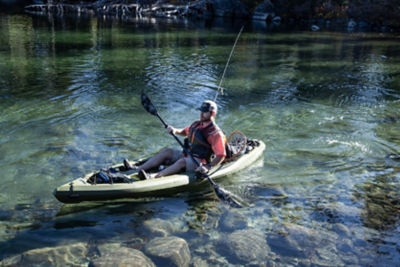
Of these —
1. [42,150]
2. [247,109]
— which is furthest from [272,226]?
[247,109]

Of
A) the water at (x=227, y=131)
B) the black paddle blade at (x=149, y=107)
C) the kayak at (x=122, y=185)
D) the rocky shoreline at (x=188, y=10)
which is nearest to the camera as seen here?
the water at (x=227, y=131)

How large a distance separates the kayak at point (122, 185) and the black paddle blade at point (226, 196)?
1.31 ft

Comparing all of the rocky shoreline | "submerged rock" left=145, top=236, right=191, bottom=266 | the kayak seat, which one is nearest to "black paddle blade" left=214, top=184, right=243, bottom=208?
the kayak seat

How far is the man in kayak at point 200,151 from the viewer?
23.5ft

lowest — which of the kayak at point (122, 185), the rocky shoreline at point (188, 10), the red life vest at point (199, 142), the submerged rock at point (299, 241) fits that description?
the submerged rock at point (299, 241)

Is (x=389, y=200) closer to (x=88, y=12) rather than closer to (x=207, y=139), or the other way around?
(x=207, y=139)

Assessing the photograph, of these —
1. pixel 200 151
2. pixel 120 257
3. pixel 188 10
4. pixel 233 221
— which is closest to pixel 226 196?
pixel 233 221

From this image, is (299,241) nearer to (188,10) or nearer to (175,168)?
(175,168)

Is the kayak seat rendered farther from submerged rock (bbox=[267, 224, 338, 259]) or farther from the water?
submerged rock (bbox=[267, 224, 338, 259])

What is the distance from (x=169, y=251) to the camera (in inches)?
209

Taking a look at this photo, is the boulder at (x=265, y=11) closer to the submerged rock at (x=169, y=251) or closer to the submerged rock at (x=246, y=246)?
the submerged rock at (x=246, y=246)

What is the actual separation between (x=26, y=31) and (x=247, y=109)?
2183cm

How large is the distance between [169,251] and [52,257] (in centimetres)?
154

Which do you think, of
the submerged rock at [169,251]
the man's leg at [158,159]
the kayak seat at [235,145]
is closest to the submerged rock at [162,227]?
the submerged rock at [169,251]
